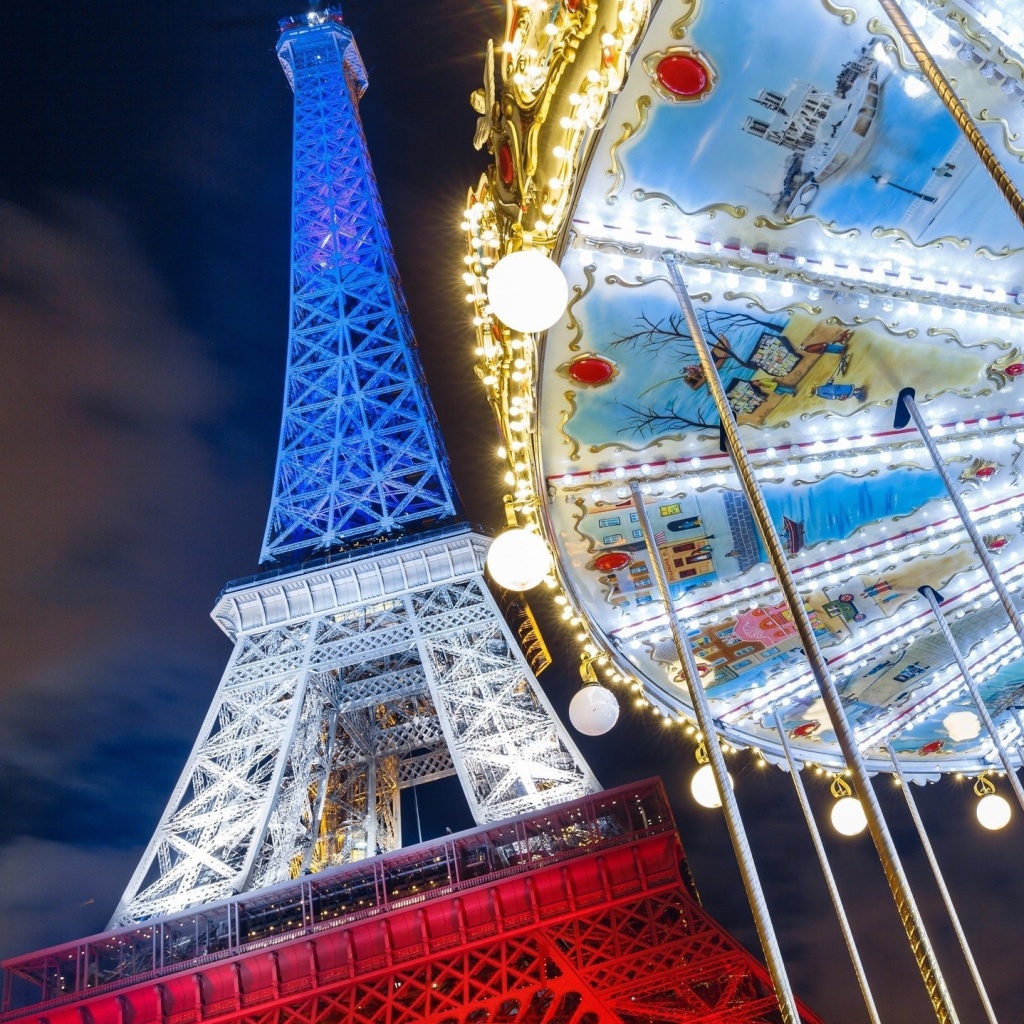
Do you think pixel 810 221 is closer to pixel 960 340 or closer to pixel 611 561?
pixel 960 340

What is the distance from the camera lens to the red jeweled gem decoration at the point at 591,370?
4.91 m

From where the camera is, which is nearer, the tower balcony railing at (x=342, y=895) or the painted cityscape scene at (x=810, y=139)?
the painted cityscape scene at (x=810, y=139)

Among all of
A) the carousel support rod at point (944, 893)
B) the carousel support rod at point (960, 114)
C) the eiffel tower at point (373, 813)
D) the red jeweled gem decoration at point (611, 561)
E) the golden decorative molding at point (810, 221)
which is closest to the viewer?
the carousel support rod at point (960, 114)

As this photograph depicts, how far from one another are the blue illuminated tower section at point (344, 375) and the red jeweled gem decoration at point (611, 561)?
1410 centimetres

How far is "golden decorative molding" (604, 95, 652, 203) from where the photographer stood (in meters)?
3.70

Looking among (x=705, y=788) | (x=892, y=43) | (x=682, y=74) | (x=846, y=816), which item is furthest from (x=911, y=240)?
(x=846, y=816)

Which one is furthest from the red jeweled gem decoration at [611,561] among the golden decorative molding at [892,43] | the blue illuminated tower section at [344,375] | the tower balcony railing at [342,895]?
the blue illuminated tower section at [344,375]

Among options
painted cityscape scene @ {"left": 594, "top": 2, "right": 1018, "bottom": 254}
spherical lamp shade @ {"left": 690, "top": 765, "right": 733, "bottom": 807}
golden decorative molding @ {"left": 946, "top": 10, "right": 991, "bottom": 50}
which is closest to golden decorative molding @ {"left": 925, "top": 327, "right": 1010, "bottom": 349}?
painted cityscape scene @ {"left": 594, "top": 2, "right": 1018, "bottom": 254}

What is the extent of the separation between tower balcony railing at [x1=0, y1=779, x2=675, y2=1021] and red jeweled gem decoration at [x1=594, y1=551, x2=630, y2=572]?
5980 millimetres

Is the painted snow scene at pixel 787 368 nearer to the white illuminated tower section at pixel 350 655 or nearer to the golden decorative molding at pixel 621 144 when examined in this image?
the golden decorative molding at pixel 621 144

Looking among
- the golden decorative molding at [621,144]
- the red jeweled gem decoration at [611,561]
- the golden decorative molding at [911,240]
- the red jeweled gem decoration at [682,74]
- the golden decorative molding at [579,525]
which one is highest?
the golden decorative molding at [621,144]

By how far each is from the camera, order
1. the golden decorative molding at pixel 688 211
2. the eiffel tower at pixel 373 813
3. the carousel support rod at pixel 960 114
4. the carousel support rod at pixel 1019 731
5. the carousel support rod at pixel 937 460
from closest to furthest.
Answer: the carousel support rod at pixel 960 114, the golden decorative molding at pixel 688 211, the carousel support rod at pixel 937 460, the carousel support rod at pixel 1019 731, the eiffel tower at pixel 373 813

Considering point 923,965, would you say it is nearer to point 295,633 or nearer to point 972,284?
point 972,284

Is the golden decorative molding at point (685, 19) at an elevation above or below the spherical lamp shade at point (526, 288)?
above
